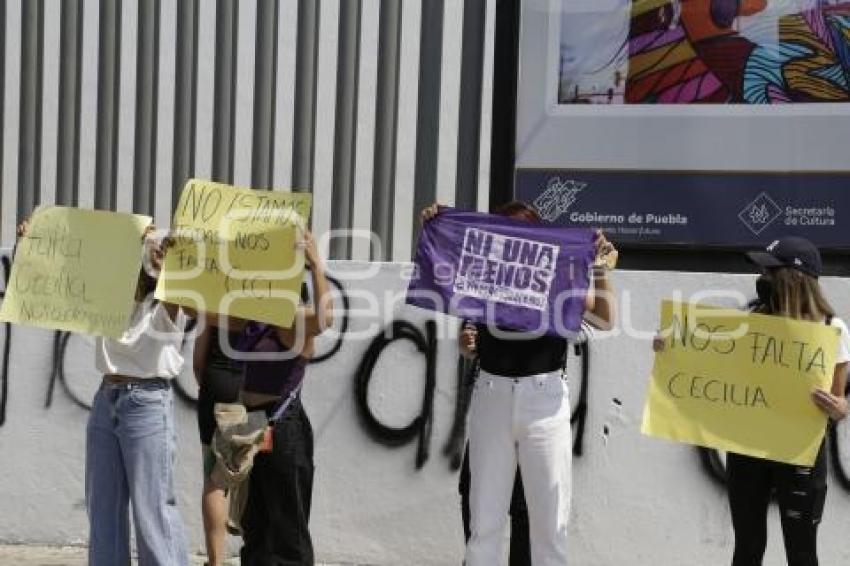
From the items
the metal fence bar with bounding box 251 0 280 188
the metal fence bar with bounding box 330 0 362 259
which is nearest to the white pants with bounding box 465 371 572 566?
the metal fence bar with bounding box 330 0 362 259

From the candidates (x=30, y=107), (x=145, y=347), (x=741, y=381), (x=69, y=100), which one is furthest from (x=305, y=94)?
(x=741, y=381)

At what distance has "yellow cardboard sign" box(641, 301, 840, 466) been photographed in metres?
3.68

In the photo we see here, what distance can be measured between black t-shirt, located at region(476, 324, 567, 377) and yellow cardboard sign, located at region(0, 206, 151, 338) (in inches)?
51.5

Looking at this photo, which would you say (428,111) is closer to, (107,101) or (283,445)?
(107,101)

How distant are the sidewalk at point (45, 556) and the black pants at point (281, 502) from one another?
1.57m

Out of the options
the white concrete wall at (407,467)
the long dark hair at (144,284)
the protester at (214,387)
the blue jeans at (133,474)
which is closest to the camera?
the blue jeans at (133,474)

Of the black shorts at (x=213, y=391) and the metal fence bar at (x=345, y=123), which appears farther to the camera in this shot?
the metal fence bar at (x=345, y=123)

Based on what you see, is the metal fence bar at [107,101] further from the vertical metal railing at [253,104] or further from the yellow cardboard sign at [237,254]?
the yellow cardboard sign at [237,254]

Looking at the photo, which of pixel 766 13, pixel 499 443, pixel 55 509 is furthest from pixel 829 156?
pixel 55 509

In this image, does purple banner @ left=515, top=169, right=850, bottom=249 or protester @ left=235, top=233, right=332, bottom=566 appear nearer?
protester @ left=235, top=233, right=332, bottom=566

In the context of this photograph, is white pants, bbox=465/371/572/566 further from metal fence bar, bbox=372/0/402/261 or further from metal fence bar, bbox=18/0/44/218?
metal fence bar, bbox=18/0/44/218

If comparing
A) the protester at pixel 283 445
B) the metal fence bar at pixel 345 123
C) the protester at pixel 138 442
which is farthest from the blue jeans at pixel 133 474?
the metal fence bar at pixel 345 123

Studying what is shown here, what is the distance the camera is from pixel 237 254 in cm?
401

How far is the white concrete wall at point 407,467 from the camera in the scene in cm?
495
